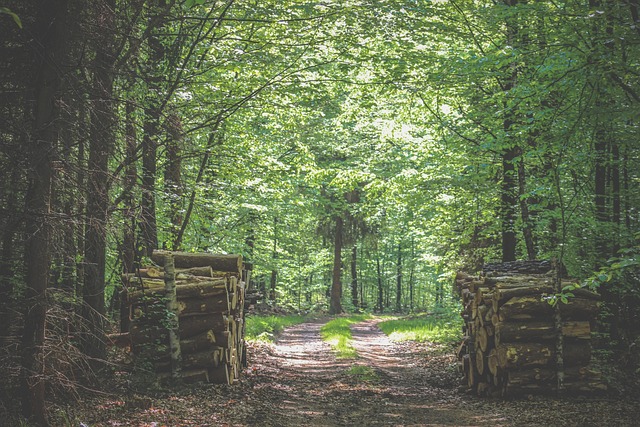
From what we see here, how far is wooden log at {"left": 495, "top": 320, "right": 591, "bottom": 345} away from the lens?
9250 millimetres

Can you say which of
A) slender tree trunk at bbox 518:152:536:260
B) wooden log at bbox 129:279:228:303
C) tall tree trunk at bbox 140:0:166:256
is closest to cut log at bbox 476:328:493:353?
slender tree trunk at bbox 518:152:536:260

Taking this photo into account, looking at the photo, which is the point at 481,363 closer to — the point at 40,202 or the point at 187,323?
the point at 187,323

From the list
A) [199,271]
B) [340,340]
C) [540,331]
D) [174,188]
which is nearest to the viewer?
[540,331]

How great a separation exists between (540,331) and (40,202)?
807 cm

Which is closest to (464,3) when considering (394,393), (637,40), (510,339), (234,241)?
(637,40)

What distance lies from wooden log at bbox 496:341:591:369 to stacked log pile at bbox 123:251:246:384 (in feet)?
16.6

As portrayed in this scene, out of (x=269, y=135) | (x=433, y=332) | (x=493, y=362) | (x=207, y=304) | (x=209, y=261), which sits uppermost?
(x=269, y=135)

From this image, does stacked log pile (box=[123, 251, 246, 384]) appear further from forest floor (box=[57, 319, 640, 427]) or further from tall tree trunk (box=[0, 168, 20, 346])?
tall tree trunk (box=[0, 168, 20, 346])

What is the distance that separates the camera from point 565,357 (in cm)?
917

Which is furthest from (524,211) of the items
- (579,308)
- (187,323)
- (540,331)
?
(187,323)

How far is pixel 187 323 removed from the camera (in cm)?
963

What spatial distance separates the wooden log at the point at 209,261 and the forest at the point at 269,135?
3.01 ft

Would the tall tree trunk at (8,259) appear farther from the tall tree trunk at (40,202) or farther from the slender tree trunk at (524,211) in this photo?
the slender tree trunk at (524,211)

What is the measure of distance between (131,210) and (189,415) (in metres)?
3.01
